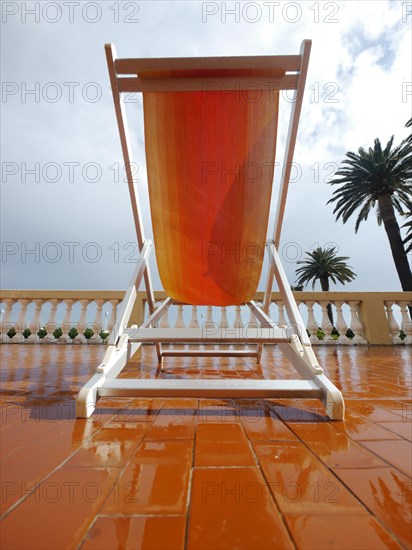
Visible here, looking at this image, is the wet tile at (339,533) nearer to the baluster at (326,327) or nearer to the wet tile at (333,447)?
the wet tile at (333,447)

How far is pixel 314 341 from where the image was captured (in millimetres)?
5250

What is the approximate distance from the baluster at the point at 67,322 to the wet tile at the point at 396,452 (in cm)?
516

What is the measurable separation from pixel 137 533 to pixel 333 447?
731 mm

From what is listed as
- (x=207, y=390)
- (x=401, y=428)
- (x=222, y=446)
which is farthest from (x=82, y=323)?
(x=401, y=428)

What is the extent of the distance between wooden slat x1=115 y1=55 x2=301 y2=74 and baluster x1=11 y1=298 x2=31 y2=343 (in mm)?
5103

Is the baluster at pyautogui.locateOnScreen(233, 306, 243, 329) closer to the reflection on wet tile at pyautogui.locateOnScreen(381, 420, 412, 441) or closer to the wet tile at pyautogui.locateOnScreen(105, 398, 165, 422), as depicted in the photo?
the wet tile at pyautogui.locateOnScreen(105, 398, 165, 422)

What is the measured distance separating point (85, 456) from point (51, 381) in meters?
1.50

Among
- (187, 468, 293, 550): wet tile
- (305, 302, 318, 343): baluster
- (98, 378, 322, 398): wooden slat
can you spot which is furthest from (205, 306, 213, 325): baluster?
(187, 468, 293, 550): wet tile

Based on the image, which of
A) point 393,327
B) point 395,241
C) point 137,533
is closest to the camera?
point 137,533

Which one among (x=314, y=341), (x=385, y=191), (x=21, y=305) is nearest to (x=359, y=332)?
(x=314, y=341)

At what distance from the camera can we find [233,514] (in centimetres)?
67

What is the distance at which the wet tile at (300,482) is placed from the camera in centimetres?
69

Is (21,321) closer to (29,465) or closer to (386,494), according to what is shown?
(29,465)

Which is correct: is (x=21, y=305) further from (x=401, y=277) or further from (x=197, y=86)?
(x=401, y=277)
